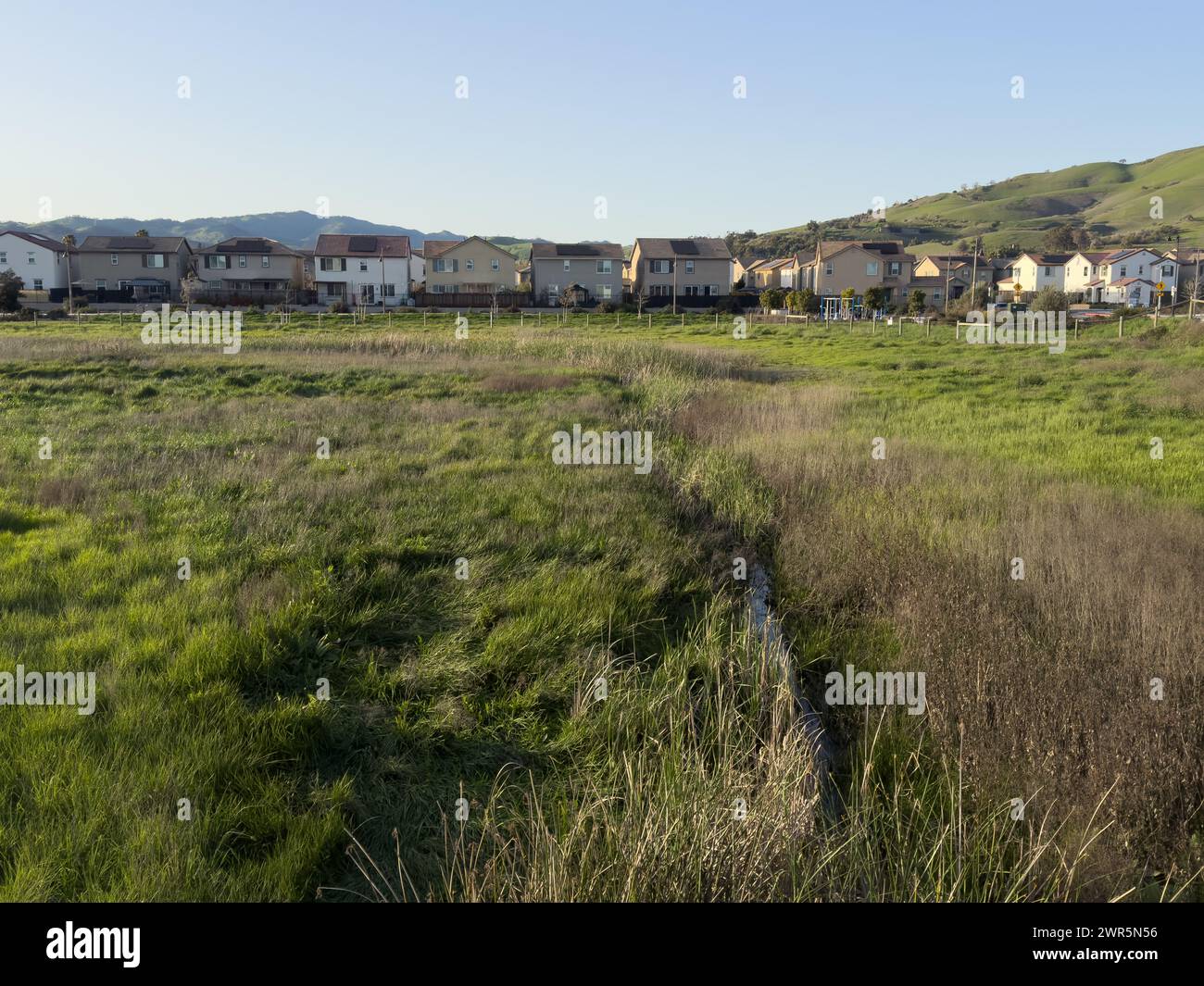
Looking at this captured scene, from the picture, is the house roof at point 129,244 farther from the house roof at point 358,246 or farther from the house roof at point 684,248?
the house roof at point 684,248

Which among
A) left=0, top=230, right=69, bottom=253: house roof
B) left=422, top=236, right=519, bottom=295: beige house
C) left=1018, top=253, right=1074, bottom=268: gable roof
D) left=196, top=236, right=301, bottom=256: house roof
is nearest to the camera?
left=0, top=230, right=69, bottom=253: house roof

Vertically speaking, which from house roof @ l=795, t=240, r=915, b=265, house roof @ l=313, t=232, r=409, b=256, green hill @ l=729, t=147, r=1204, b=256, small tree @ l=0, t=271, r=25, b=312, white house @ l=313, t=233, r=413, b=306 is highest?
green hill @ l=729, t=147, r=1204, b=256

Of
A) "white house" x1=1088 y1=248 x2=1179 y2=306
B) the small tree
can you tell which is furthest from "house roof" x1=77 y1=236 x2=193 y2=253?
"white house" x1=1088 y1=248 x2=1179 y2=306

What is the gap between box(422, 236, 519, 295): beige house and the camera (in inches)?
3004

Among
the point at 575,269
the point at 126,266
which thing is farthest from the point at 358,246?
the point at 126,266

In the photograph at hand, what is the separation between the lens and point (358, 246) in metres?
76.4

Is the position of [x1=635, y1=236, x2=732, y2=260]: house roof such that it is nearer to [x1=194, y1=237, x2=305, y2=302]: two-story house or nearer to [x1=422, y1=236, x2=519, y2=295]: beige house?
[x1=422, y1=236, x2=519, y2=295]: beige house

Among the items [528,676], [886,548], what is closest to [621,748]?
[528,676]

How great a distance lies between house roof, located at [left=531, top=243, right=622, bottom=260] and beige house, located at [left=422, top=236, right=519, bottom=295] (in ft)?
10.3

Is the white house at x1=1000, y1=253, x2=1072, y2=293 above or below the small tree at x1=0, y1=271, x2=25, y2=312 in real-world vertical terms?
above
